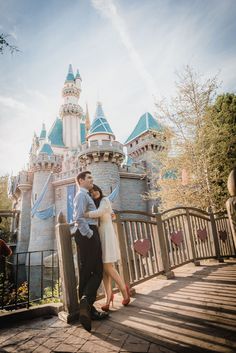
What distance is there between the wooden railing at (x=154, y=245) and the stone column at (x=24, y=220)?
2308 centimetres

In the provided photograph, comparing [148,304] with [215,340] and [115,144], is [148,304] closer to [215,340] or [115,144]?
[215,340]

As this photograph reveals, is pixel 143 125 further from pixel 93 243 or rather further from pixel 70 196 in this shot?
pixel 93 243

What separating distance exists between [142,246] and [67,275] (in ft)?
5.24

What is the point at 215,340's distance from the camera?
77.0 inches

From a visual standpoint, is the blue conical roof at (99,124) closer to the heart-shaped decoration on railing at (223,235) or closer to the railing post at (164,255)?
the heart-shaped decoration on railing at (223,235)

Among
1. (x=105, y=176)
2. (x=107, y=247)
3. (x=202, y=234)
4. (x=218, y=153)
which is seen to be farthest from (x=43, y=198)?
(x=107, y=247)

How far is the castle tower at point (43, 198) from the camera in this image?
20953 mm

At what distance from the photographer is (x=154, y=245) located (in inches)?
187

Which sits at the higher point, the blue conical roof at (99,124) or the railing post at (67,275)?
the blue conical roof at (99,124)

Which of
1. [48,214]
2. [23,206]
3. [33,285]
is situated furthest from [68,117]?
[33,285]

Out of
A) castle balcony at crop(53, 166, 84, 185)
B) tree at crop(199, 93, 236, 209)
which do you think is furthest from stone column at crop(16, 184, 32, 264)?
tree at crop(199, 93, 236, 209)

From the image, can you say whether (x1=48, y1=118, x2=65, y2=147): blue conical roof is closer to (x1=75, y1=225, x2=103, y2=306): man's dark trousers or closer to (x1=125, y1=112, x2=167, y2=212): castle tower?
(x1=125, y1=112, x2=167, y2=212): castle tower

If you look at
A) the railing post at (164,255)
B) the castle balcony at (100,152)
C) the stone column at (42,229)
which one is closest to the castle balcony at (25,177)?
the stone column at (42,229)

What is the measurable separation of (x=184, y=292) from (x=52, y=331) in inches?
80.8
